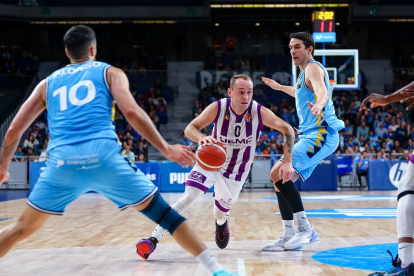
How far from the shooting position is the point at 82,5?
2745 cm

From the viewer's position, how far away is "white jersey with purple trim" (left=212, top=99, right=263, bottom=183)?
5441mm

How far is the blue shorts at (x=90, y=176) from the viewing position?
3277mm

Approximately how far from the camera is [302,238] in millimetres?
5480

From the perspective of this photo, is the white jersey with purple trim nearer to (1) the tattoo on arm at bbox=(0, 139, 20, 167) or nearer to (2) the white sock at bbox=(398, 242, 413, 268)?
(2) the white sock at bbox=(398, 242, 413, 268)

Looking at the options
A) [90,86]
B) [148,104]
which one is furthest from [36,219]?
[148,104]

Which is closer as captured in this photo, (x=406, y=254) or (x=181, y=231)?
(x=181, y=231)

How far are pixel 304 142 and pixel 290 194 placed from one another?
614mm

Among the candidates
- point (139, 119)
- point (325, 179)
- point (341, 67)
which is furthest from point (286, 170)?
point (341, 67)

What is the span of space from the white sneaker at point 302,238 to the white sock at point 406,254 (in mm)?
1853

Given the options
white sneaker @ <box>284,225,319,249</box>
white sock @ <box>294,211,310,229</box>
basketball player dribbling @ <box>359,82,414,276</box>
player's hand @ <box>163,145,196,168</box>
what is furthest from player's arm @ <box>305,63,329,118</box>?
player's hand @ <box>163,145,196,168</box>

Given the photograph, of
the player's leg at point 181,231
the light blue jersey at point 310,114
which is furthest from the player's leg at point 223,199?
the player's leg at point 181,231

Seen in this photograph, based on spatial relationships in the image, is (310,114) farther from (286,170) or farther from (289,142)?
(286,170)

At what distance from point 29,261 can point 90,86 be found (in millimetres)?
2299

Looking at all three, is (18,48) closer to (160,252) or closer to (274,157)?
(274,157)
